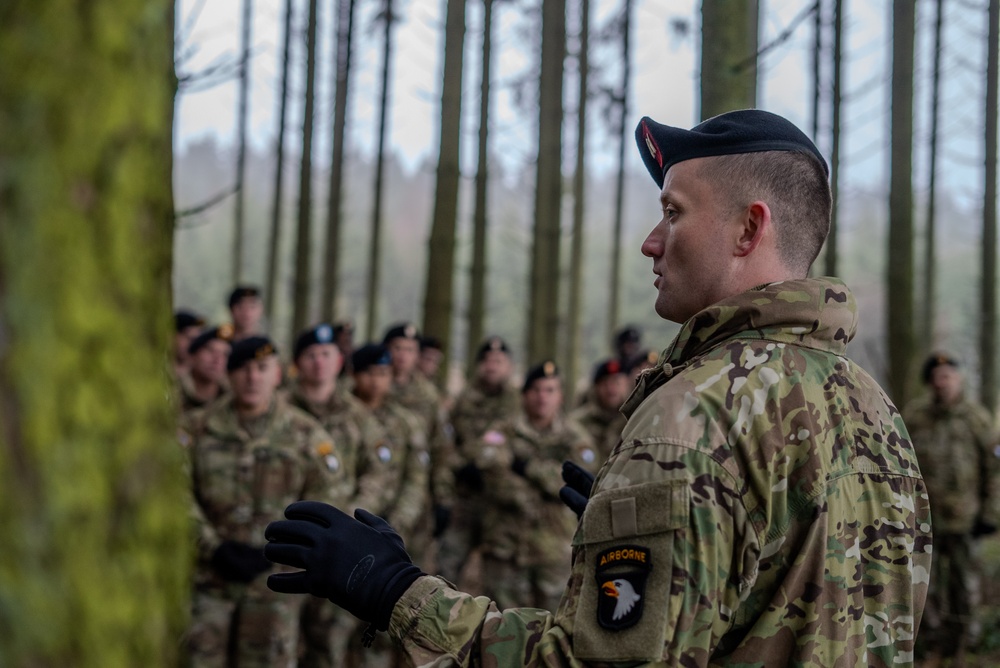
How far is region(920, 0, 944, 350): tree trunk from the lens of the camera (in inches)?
489

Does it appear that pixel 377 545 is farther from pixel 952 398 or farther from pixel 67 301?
pixel 952 398

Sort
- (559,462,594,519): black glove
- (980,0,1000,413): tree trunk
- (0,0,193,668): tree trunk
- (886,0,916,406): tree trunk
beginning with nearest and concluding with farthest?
1. (0,0,193,668): tree trunk
2. (559,462,594,519): black glove
3. (886,0,916,406): tree trunk
4. (980,0,1000,413): tree trunk

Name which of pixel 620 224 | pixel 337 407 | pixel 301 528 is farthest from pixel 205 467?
pixel 620 224

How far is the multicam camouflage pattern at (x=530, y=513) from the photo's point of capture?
676cm

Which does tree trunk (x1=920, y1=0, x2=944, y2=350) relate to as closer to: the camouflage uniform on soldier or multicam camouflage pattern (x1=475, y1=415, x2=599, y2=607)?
multicam camouflage pattern (x1=475, y1=415, x2=599, y2=607)

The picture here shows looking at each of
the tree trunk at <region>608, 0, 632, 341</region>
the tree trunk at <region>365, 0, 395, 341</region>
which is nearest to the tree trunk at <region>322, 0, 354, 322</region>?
the tree trunk at <region>365, 0, 395, 341</region>

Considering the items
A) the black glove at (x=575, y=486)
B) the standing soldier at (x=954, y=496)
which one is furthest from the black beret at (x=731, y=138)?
the standing soldier at (x=954, y=496)

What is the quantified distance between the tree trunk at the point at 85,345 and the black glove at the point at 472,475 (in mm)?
6029

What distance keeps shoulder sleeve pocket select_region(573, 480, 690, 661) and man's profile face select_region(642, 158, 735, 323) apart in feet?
1.75

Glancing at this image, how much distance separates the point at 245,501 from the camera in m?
4.98

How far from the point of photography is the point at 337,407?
6.35 meters

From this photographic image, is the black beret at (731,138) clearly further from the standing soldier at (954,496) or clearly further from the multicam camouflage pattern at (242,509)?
the standing soldier at (954,496)

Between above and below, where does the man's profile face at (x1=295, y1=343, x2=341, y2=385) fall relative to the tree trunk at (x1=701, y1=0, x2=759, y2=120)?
below

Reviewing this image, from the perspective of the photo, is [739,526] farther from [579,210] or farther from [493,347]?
[579,210]
